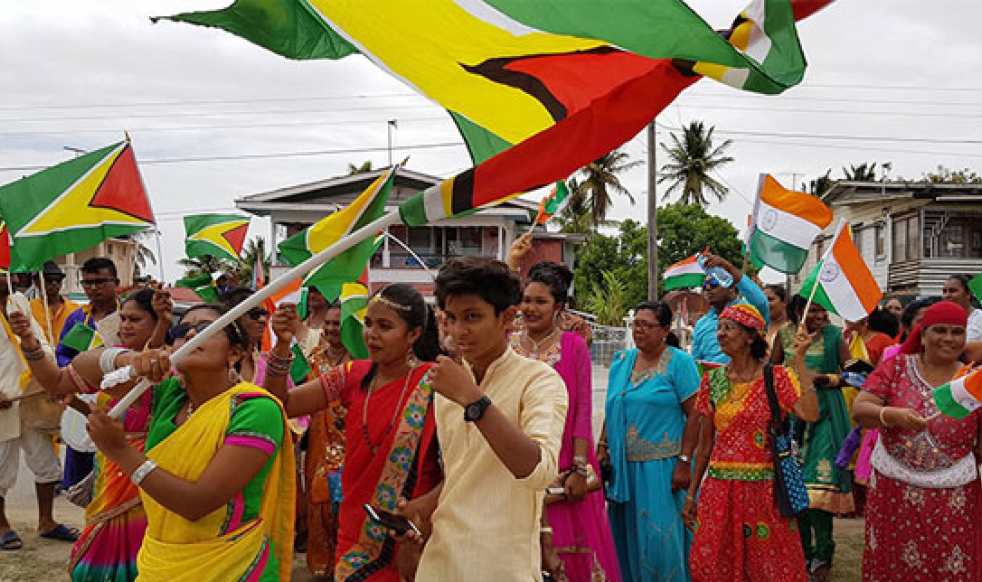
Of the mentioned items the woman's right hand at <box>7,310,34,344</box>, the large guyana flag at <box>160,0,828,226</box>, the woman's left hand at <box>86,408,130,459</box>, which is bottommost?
the woman's left hand at <box>86,408,130,459</box>

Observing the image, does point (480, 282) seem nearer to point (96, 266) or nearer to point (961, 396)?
point (961, 396)

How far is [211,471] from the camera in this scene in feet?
9.66

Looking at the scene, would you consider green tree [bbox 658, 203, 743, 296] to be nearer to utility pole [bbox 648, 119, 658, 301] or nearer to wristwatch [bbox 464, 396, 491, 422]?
utility pole [bbox 648, 119, 658, 301]

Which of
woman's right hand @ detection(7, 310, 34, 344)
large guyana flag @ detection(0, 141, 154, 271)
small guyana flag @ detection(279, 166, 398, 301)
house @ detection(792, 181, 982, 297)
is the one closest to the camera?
small guyana flag @ detection(279, 166, 398, 301)

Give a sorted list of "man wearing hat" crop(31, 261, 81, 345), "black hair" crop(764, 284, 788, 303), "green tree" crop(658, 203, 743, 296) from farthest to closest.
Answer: "green tree" crop(658, 203, 743, 296), "man wearing hat" crop(31, 261, 81, 345), "black hair" crop(764, 284, 788, 303)

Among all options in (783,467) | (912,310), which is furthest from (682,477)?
(912,310)

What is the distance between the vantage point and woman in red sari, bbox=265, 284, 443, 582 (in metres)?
3.44

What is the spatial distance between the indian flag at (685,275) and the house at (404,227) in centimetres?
2004

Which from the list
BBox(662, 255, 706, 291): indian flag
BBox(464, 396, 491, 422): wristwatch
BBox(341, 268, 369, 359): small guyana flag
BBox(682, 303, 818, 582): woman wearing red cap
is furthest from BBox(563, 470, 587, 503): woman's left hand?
BBox(662, 255, 706, 291): indian flag

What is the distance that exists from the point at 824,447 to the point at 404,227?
23.1 m

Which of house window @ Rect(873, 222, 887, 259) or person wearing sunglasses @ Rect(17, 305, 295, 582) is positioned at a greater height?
house window @ Rect(873, 222, 887, 259)

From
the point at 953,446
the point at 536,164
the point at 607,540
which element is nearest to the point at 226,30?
the point at 536,164

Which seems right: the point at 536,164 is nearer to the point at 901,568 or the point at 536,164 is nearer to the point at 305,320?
the point at 901,568

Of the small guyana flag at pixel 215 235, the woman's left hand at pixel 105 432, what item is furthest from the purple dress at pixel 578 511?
the small guyana flag at pixel 215 235
